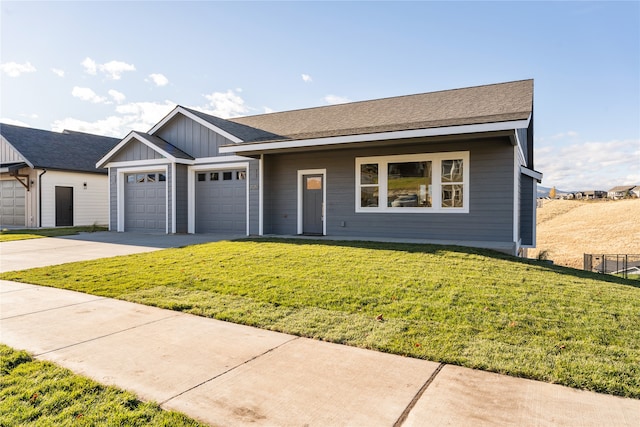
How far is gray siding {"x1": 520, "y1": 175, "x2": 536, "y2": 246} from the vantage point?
1298cm

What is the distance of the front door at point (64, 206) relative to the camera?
20.0 m

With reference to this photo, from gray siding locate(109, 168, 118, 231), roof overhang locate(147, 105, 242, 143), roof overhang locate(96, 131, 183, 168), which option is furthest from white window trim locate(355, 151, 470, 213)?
gray siding locate(109, 168, 118, 231)

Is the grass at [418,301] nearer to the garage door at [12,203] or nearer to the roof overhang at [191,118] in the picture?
the roof overhang at [191,118]

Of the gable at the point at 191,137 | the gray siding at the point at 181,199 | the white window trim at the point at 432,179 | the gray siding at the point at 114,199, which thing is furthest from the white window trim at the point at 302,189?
the gray siding at the point at 114,199

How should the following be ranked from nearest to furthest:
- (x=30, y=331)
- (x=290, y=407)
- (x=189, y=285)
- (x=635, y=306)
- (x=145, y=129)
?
(x=290, y=407)
(x=30, y=331)
(x=635, y=306)
(x=189, y=285)
(x=145, y=129)

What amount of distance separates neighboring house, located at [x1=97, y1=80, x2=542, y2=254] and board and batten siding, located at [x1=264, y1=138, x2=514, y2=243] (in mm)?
29

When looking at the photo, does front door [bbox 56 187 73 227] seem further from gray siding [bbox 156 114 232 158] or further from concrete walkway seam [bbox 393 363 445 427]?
concrete walkway seam [bbox 393 363 445 427]

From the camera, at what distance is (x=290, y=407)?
269 centimetres

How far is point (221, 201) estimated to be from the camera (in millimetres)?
14508

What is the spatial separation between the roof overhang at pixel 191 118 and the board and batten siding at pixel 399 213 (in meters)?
1.55

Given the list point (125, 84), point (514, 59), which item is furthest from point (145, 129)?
point (514, 59)

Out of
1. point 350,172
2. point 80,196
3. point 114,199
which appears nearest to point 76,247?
point 114,199

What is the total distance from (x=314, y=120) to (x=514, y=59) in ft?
25.8

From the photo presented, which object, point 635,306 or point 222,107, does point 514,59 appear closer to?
point 635,306
